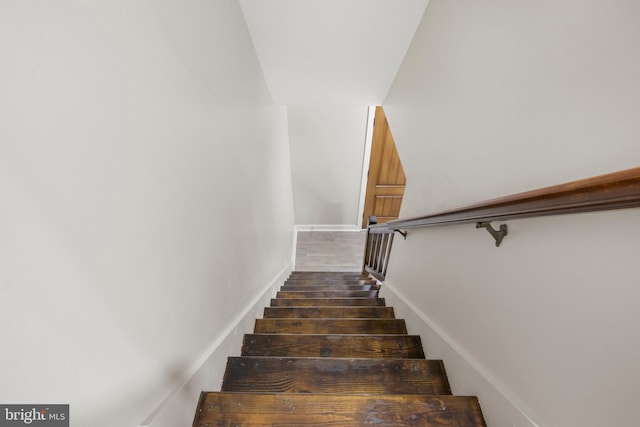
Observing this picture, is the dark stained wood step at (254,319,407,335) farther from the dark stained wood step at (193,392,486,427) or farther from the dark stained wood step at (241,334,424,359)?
the dark stained wood step at (193,392,486,427)

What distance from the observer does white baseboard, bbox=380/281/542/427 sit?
75 cm

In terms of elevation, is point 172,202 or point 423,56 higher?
point 423,56

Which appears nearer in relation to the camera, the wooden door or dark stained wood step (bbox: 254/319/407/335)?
dark stained wood step (bbox: 254/319/407/335)

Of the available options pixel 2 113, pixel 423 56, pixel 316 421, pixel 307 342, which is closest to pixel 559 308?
pixel 316 421

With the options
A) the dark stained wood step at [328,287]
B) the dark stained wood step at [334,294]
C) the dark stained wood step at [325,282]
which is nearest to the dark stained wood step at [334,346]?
the dark stained wood step at [334,294]

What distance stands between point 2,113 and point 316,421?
1.05m

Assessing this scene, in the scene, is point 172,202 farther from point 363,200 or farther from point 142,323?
point 363,200

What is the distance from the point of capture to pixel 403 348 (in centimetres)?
131

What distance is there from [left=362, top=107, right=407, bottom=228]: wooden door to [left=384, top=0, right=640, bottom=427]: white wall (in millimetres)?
2965

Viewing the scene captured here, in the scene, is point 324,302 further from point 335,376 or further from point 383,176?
point 383,176

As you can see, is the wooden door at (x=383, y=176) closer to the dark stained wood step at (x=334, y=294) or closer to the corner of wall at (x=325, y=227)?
the corner of wall at (x=325, y=227)

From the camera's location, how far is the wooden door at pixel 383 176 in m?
4.16

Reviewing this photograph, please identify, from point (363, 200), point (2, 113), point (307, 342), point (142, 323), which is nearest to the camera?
point (2, 113)

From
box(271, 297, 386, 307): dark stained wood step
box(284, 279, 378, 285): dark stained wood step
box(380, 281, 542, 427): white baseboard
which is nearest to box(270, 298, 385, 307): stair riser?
box(271, 297, 386, 307): dark stained wood step
